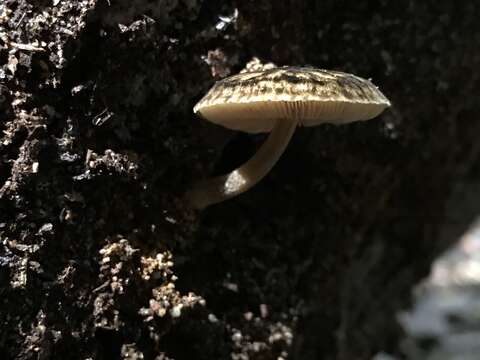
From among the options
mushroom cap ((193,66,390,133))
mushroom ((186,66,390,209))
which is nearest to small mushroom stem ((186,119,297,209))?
mushroom ((186,66,390,209))

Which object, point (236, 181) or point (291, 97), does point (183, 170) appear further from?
point (291, 97)

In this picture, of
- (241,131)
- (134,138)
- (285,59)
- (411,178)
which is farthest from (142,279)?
(411,178)

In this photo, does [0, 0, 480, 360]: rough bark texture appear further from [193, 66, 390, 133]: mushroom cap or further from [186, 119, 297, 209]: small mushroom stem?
[193, 66, 390, 133]: mushroom cap

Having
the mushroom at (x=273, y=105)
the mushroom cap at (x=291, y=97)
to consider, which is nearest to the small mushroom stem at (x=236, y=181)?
the mushroom at (x=273, y=105)

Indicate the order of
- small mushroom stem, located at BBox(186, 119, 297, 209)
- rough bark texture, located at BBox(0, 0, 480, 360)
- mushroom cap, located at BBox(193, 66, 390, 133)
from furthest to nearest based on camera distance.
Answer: small mushroom stem, located at BBox(186, 119, 297, 209) < rough bark texture, located at BBox(0, 0, 480, 360) < mushroom cap, located at BBox(193, 66, 390, 133)

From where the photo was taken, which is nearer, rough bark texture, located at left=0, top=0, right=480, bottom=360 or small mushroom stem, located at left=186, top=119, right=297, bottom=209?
rough bark texture, located at left=0, top=0, right=480, bottom=360

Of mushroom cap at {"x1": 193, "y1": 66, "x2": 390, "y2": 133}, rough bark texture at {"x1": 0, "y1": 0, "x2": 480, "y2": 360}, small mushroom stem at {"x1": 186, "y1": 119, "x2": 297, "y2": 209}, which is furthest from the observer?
small mushroom stem at {"x1": 186, "y1": 119, "x2": 297, "y2": 209}

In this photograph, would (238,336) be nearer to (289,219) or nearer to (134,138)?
(289,219)
